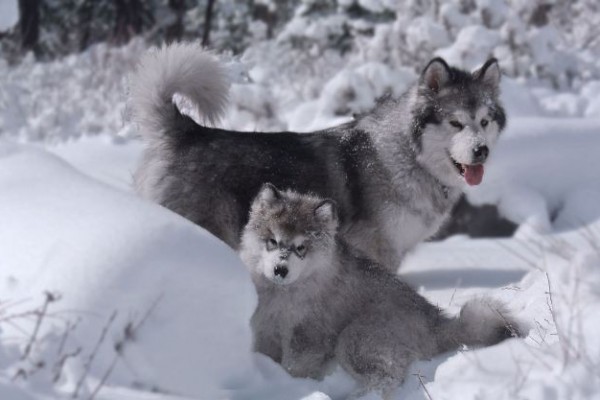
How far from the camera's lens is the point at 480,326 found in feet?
14.6

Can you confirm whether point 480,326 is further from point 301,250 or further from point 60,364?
point 60,364

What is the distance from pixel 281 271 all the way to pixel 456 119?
6.21 ft

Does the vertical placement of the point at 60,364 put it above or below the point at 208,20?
above

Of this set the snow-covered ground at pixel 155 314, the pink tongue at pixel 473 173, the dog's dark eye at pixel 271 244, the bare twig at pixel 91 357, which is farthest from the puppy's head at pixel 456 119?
the bare twig at pixel 91 357

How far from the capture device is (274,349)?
4.62 m

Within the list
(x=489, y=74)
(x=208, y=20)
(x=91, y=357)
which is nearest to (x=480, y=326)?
(x=489, y=74)

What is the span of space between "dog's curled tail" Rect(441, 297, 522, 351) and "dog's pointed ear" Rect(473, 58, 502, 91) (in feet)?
6.11

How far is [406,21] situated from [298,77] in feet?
9.89

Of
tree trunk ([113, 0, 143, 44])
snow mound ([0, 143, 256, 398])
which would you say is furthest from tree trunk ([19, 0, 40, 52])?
snow mound ([0, 143, 256, 398])

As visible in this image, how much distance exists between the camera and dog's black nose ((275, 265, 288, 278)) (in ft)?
14.5

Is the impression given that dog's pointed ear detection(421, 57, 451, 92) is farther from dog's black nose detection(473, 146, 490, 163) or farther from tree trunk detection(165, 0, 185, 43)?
tree trunk detection(165, 0, 185, 43)

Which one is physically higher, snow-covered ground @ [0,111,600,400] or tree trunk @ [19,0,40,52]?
snow-covered ground @ [0,111,600,400]

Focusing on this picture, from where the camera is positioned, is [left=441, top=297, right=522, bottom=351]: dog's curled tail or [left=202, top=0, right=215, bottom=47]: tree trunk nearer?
[left=441, top=297, right=522, bottom=351]: dog's curled tail

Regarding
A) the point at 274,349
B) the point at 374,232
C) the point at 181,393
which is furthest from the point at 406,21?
the point at 181,393
